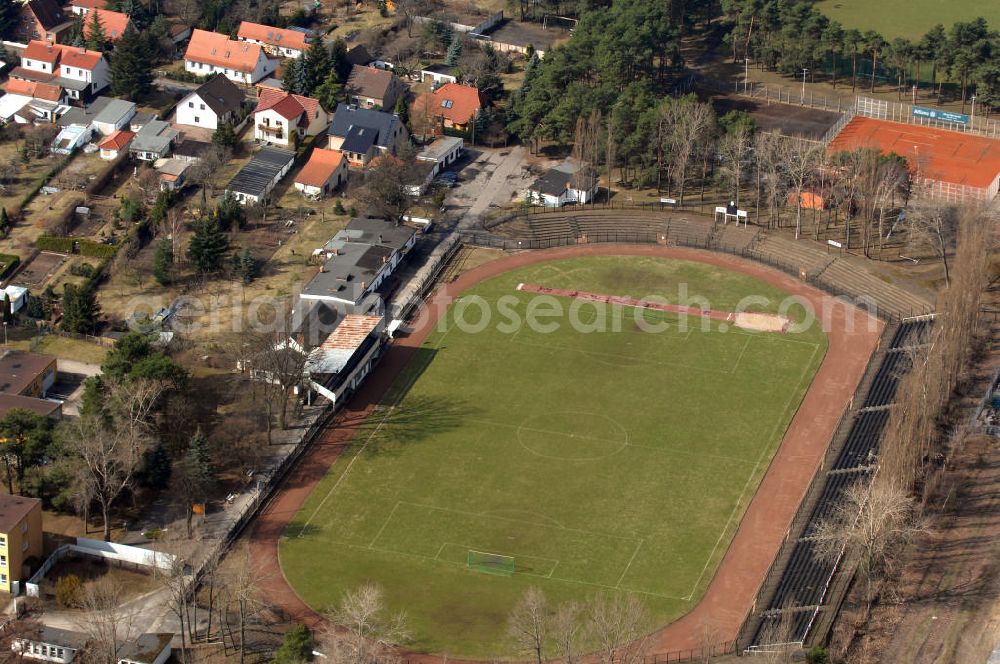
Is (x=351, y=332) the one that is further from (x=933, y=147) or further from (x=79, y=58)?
(x=933, y=147)

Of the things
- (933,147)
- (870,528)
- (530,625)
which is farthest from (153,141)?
(870,528)

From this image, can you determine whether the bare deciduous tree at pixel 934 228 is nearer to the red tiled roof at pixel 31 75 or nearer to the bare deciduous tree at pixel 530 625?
the bare deciduous tree at pixel 530 625

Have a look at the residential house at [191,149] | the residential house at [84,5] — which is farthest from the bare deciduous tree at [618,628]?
the residential house at [84,5]

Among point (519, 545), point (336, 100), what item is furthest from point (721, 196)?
point (519, 545)

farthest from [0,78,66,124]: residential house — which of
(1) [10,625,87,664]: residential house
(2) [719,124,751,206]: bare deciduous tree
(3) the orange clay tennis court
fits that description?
(1) [10,625,87,664]: residential house

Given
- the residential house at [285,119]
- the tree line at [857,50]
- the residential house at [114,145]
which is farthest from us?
the tree line at [857,50]

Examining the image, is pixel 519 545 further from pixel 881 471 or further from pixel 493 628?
pixel 881 471
